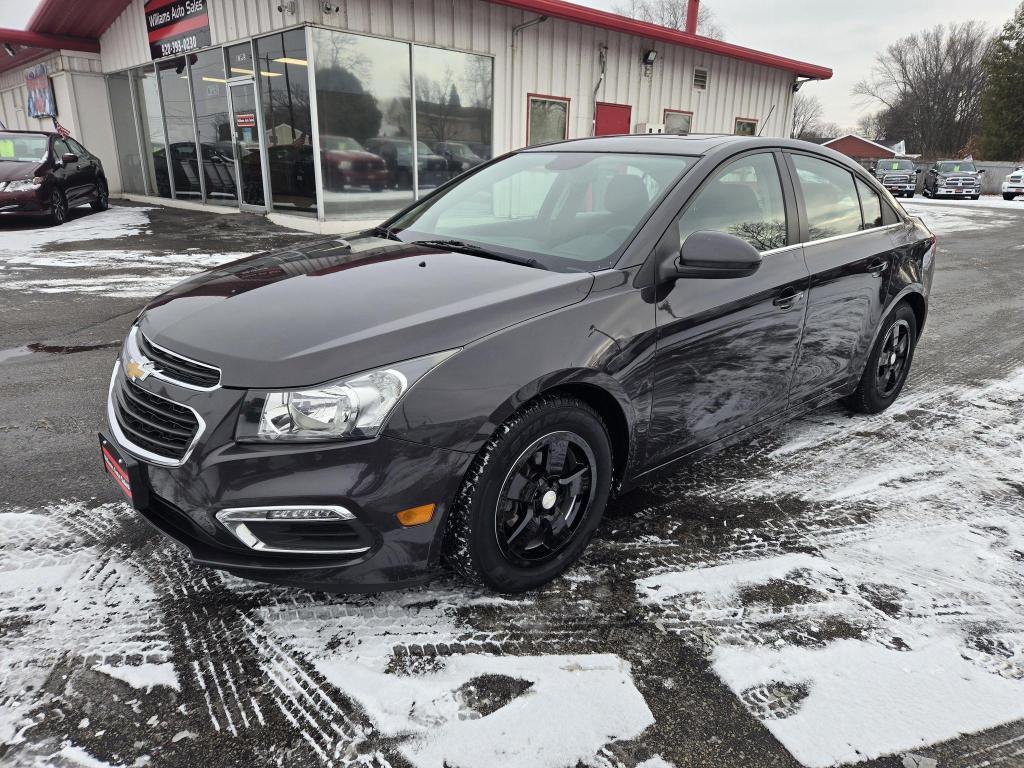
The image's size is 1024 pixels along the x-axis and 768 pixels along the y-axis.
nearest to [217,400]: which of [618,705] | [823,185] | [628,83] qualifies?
[618,705]

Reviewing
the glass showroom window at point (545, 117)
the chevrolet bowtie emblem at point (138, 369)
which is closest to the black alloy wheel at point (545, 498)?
the chevrolet bowtie emblem at point (138, 369)

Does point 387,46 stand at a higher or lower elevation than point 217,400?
higher

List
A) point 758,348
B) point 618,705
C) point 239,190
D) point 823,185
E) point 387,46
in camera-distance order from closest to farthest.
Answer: point 618,705, point 758,348, point 823,185, point 387,46, point 239,190

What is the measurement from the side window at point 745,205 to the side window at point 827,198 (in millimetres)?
238

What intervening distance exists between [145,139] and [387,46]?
7.98 m

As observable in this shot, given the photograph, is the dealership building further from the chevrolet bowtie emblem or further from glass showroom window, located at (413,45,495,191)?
the chevrolet bowtie emblem

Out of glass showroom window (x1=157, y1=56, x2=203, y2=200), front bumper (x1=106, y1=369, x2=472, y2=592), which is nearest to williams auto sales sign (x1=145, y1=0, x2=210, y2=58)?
glass showroom window (x1=157, y1=56, x2=203, y2=200)

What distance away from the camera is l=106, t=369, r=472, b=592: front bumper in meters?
1.89

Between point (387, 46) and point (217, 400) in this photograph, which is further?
point (387, 46)

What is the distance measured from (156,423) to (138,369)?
0.25 metres

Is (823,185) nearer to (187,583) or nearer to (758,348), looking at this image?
(758,348)

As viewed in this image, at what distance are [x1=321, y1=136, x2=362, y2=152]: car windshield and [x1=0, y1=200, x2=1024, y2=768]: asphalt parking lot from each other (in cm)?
801

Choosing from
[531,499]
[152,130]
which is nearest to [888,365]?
[531,499]

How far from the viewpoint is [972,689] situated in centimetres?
204
